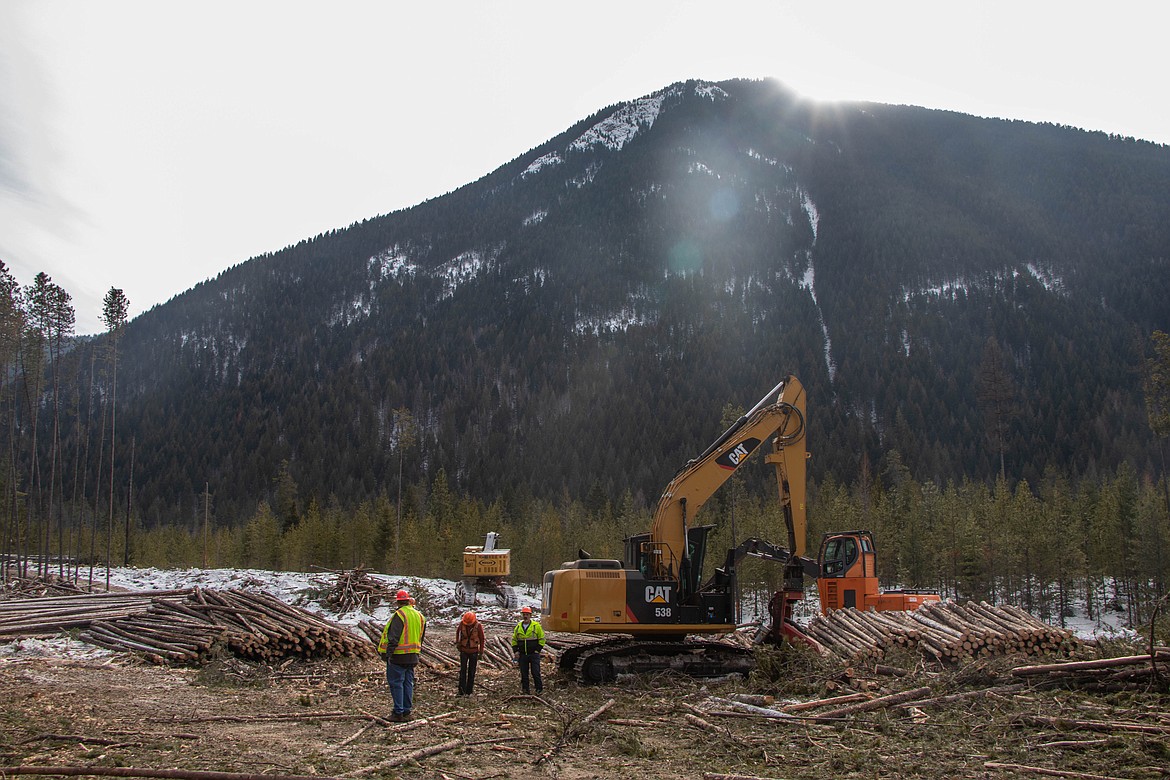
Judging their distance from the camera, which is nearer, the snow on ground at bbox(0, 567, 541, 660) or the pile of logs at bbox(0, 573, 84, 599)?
the pile of logs at bbox(0, 573, 84, 599)

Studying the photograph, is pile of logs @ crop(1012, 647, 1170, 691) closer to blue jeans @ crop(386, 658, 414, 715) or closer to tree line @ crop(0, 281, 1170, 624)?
blue jeans @ crop(386, 658, 414, 715)

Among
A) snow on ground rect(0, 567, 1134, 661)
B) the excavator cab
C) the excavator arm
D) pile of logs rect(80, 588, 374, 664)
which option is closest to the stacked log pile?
pile of logs rect(80, 588, 374, 664)

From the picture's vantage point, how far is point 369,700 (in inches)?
545

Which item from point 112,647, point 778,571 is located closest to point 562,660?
point 112,647

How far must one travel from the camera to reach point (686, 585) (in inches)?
634

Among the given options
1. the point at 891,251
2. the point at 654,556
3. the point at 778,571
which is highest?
the point at 891,251

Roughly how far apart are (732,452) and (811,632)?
4281mm

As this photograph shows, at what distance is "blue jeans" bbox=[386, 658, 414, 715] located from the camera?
11.6 metres

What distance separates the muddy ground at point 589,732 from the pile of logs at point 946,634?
1171 millimetres

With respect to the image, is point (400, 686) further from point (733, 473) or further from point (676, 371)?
point (676, 371)

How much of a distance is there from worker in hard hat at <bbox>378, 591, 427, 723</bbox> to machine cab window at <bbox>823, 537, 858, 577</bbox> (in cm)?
1128

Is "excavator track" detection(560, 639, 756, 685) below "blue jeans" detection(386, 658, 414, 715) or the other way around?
below

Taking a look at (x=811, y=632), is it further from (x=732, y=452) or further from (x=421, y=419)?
(x=421, y=419)

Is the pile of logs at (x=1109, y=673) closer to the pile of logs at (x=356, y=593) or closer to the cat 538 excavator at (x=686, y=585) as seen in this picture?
the cat 538 excavator at (x=686, y=585)
